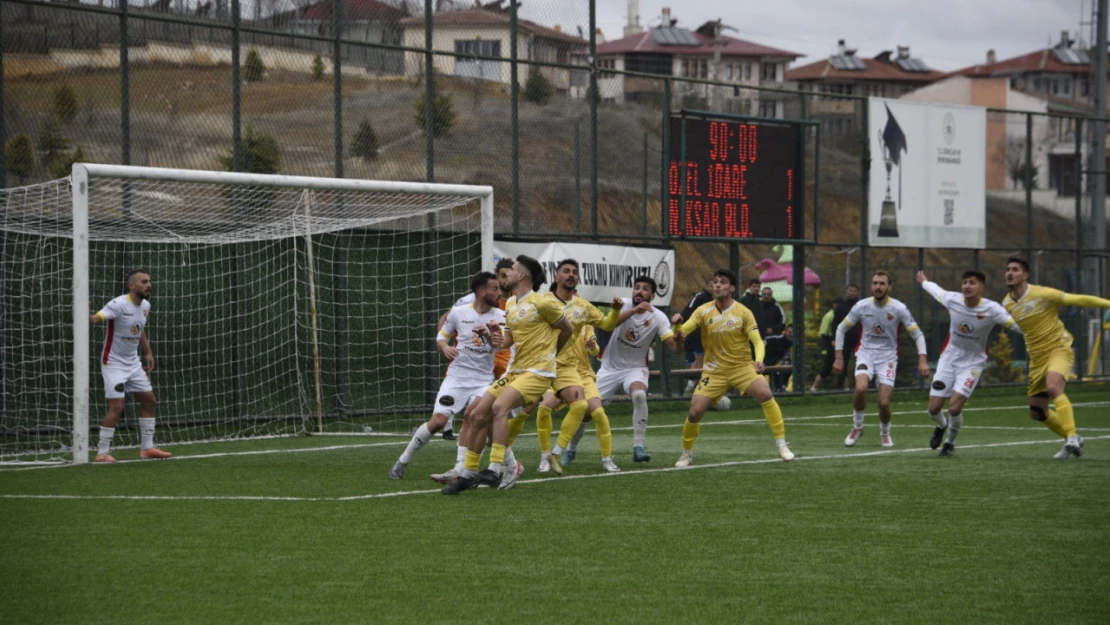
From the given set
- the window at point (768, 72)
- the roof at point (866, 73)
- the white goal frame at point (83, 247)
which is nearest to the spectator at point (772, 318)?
the white goal frame at point (83, 247)

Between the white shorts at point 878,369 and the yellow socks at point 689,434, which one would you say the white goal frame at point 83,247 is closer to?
the yellow socks at point 689,434

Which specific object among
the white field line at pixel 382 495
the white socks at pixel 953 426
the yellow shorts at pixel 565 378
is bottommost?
the white field line at pixel 382 495

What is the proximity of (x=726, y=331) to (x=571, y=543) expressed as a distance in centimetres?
577

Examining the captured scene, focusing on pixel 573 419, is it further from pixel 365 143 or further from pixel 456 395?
pixel 365 143

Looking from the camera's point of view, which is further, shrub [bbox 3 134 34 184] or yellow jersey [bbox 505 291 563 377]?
shrub [bbox 3 134 34 184]

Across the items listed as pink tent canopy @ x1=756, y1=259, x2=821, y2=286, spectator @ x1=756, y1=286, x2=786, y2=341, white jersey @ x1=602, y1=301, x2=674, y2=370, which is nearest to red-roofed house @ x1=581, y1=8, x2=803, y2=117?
pink tent canopy @ x1=756, y1=259, x2=821, y2=286

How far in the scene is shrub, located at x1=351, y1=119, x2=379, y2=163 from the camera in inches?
720

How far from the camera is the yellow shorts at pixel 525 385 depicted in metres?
11.2

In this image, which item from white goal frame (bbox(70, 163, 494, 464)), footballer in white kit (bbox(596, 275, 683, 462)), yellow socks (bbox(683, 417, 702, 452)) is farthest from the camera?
footballer in white kit (bbox(596, 275, 683, 462))

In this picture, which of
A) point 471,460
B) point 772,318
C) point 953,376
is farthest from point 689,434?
point 772,318

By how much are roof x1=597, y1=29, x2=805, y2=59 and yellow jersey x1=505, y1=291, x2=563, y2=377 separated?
262ft

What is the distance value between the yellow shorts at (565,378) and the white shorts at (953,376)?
14.9 ft

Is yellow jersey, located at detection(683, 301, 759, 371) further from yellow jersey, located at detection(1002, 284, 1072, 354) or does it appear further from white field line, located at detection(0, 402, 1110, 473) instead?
white field line, located at detection(0, 402, 1110, 473)

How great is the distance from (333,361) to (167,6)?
4984 mm
